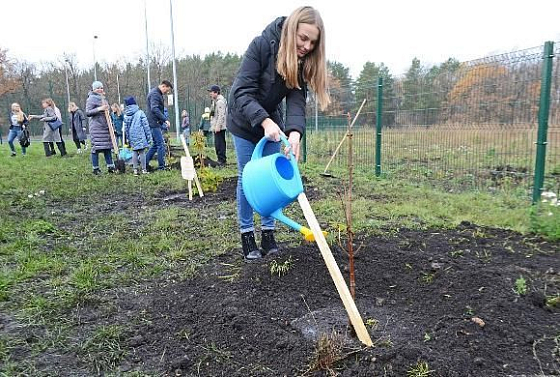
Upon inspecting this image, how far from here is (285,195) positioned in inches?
85.4

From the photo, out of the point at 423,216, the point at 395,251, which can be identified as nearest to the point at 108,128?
the point at 423,216

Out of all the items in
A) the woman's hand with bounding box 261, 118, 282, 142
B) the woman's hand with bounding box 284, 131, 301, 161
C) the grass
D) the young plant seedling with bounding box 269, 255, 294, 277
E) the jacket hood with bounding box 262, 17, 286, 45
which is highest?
the jacket hood with bounding box 262, 17, 286, 45

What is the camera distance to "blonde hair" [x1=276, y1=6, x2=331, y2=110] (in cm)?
254

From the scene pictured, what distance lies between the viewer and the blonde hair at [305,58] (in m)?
2.54

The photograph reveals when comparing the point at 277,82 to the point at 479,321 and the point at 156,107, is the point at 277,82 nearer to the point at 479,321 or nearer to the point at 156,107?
the point at 479,321

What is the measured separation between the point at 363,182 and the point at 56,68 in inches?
1312

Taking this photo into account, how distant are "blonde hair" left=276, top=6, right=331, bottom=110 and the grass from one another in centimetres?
119

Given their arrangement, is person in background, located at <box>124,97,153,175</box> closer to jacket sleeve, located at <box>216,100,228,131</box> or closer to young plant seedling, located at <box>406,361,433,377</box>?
jacket sleeve, located at <box>216,100,228,131</box>

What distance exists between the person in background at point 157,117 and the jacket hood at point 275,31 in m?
6.56

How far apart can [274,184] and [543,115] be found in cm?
424

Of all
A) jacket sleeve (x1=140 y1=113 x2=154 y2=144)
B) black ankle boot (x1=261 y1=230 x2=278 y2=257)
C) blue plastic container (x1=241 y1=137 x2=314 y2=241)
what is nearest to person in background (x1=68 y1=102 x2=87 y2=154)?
jacket sleeve (x1=140 y1=113 x2=154 y2=144)

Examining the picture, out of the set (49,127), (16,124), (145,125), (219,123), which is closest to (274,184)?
(145,125)

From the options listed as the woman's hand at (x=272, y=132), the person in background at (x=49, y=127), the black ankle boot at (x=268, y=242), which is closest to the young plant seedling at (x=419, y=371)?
the woman's hand at (x=272, y=132)

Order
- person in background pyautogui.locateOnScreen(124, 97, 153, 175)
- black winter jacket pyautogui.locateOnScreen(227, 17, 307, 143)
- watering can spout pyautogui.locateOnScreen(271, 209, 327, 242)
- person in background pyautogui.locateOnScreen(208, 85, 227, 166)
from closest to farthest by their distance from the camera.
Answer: watering can spout pyautogui.locateOnScreen(271, 209, 327, 242)
black winter jacket pyautogui.locateOnScreen(227, 17, 307, 143)
person in background pyautogui.locateOnScreen(124, 97, 153, 175)
person in background pyautogui.locateOnScreen(208, 85, 227, 166)
